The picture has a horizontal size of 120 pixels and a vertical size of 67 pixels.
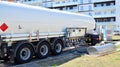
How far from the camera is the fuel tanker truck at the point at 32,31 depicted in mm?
12703

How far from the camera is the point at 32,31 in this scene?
14523mm

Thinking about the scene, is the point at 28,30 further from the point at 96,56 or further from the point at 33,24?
the point at 96,56

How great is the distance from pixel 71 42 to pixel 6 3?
7.82m

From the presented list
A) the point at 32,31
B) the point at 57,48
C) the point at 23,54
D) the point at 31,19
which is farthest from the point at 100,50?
the point at 23,54

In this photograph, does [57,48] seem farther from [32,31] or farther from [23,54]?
[23,54]

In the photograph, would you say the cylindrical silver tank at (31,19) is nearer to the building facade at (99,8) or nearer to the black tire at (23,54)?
the black tire at (23,54)

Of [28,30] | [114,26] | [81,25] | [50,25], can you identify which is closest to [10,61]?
[28,30]

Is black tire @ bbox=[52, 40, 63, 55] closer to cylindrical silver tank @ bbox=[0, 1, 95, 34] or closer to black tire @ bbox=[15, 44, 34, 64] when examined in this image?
cylindrical silver tank @ bbox=[0, 1, 95, 34]

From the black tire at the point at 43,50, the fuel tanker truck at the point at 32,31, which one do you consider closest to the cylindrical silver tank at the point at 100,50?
the fuel tanker truck at the point at 32,31

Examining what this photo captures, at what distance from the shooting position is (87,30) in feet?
75.4

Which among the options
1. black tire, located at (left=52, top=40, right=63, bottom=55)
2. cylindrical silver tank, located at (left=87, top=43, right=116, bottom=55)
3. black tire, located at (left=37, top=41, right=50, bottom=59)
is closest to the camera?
black tire, located at (left=37, top=41, right=50, bottom=59)

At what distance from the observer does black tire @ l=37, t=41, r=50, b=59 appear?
14741 mm

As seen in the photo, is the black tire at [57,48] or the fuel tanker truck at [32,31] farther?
the black tire at [57,48]

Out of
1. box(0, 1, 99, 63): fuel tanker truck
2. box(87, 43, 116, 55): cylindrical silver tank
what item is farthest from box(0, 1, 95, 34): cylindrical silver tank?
box(87, 43, 116, 55): cylindrical silver tank
